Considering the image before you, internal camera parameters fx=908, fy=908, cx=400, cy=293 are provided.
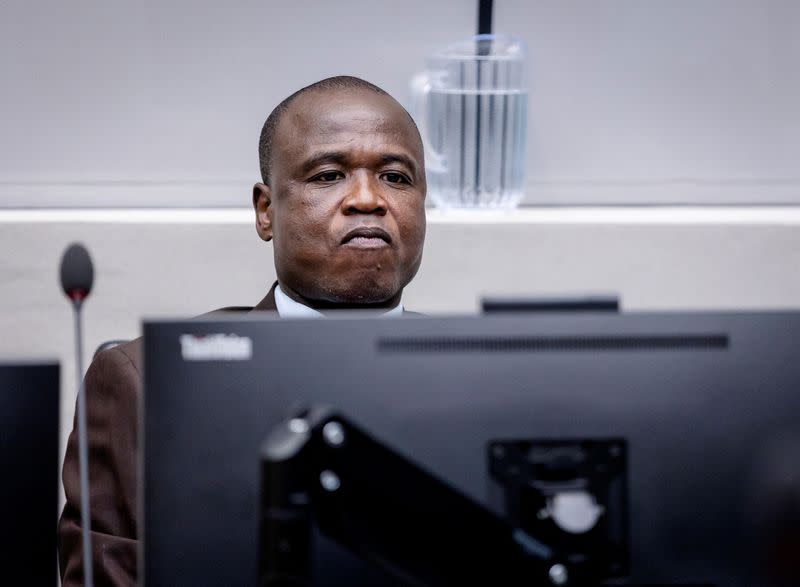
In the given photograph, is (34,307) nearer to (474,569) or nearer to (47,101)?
(47,101)

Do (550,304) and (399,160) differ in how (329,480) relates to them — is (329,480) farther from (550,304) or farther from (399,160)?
(399,160)

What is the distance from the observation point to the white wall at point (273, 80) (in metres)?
2.05

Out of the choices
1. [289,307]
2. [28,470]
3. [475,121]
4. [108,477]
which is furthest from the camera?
[475,121]

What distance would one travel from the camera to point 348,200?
1523 mm

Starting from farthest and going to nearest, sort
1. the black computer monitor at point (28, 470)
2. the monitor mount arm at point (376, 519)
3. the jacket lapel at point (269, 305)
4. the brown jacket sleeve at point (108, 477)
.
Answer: the jacket lapel at point (269, 305) → the brown jacket sleeve at point (108, 477) → the black computer monitor at point (28, 470) → the monitor mount arm at point (376, 519)

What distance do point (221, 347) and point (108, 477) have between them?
78 centimetres

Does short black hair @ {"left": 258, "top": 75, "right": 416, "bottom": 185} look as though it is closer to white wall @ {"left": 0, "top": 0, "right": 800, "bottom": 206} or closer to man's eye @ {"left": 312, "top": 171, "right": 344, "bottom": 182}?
man's eye @ {"left": 312, "top": 171, "right": 344, "bottom": 182}

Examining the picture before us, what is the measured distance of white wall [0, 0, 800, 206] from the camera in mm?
2053

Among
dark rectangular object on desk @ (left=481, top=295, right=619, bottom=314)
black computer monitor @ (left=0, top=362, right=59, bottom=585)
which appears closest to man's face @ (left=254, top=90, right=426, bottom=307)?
black computer monitor @ (left=0, top=362, right=59, bottom=585)

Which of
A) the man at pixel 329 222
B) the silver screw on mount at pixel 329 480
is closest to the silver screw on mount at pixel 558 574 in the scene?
the silver screw on mount at pixel 329 480

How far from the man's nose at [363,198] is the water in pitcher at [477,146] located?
1.59ft

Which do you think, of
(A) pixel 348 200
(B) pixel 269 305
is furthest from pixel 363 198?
(B) pixel 269 305

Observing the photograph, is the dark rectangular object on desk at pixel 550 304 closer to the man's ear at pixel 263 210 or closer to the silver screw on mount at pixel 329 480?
the silver screw on mount at pixel 329 480

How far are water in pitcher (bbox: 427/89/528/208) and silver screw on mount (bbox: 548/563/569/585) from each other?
1.41 m
